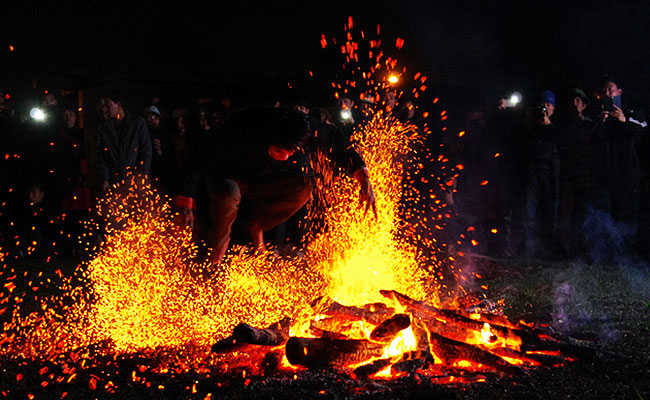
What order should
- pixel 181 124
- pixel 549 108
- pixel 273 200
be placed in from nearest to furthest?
pixel 273 200
pixel 549 108
pixel 181 124

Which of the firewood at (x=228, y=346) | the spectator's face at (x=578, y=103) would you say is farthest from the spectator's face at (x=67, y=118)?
the spectator's face at (x=578, y=103)

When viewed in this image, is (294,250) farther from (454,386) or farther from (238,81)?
(238,81)

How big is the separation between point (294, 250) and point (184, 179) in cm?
216

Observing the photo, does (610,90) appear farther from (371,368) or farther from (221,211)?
(371,368)

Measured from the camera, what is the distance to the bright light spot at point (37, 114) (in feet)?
27.5

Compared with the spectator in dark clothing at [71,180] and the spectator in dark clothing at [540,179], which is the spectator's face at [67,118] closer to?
the spectator in dark clothing at [71,180]

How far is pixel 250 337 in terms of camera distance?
11.5 feet

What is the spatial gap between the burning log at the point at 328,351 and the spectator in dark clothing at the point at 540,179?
4997 mm

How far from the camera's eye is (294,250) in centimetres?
678

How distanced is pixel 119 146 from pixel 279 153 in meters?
3.54

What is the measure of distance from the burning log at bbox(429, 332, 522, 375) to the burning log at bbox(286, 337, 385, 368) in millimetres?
414

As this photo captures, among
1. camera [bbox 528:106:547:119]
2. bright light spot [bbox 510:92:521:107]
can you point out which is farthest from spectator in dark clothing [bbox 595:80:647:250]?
bright light spot [bbox 510:92:521:107]

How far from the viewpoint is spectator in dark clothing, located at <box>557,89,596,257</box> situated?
7844mm

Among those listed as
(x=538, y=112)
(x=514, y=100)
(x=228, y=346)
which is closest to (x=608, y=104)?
(x=538, y=112)
